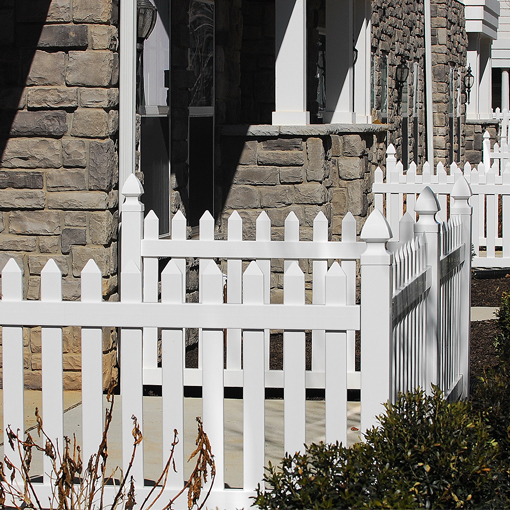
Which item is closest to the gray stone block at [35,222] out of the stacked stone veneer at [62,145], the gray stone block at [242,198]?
the stacked stone veneer at [62,145]

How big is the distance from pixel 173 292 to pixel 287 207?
4.80m

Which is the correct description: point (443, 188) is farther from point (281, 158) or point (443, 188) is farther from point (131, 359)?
point (131, 359)

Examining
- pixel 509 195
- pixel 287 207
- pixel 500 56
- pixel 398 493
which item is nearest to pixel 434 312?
pixel 398 493

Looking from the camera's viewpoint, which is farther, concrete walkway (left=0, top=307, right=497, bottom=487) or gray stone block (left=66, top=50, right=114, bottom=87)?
gray stone block (left=66, top=50, right=114, bottom=87)

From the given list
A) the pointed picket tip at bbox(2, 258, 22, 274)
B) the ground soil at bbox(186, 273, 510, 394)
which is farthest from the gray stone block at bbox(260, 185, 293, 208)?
the pointed picket tip at bbox(2, 258, 22, 274)

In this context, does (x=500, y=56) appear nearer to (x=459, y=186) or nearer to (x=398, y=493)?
(x=459, y=186)

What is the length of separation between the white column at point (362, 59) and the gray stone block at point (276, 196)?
128 inches

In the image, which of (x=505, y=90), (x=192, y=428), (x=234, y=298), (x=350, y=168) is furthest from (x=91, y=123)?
(x=505, y=90)

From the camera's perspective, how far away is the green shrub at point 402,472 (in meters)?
2.74

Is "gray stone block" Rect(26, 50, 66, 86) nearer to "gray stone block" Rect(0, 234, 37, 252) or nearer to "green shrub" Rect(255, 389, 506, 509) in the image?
"gray stone block" Rect(0, 234, 37, 252)

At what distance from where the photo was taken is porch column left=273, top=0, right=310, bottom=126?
8016 mm

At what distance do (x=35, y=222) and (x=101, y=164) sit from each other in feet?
1.92

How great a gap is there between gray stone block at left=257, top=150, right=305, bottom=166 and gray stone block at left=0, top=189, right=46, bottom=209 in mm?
2785

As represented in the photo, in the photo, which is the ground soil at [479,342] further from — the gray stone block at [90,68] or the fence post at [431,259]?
the gray stone block at [90,68]
